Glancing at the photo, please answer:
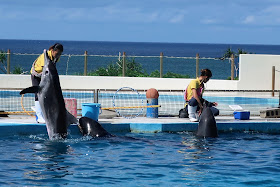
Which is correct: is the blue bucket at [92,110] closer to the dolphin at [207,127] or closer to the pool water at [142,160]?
the pool water at [142,160]

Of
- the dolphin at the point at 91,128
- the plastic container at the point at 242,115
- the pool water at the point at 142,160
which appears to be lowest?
the pool water at the point at 142,160

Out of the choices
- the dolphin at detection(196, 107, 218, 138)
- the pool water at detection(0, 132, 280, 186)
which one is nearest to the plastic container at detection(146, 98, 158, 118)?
the pool water at detection(0, 132, 280, 186)

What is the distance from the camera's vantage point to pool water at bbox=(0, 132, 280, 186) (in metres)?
8.06

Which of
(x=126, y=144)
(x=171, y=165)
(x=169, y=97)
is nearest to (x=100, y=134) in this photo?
Result: (x=126, y=144)

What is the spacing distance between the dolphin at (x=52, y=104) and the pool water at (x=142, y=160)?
11.2 inches

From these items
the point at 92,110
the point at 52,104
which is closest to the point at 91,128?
the point at 92,110

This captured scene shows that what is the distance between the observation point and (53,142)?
10.7 meters

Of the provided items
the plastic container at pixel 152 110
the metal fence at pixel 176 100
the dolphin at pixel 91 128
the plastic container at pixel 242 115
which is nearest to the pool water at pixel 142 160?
the dolphin at pixel 91 128

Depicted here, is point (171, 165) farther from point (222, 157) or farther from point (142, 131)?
point (142, 131)

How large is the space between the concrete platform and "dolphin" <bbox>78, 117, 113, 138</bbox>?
1.71ft

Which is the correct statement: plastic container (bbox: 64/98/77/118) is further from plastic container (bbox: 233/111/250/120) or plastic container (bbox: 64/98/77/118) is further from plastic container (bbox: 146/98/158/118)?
plastic container (bbox: 233/111/250/120)

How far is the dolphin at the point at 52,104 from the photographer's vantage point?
34.8ft

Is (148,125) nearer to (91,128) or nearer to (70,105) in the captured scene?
(91,128)

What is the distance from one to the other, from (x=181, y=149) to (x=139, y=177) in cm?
219
